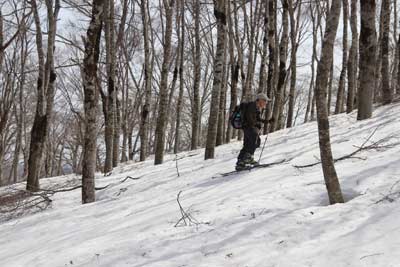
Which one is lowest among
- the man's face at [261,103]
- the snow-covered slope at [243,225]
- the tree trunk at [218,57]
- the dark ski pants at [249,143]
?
the snow-covered slope at [243,225]

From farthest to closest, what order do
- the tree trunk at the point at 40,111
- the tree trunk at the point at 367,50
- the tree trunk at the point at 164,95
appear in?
the tree trunk at the point at 164,95 < the tree trunk at the point at 40,111 < the tree trunk at the point at 367,50

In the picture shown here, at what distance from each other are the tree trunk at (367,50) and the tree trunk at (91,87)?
5.61 m

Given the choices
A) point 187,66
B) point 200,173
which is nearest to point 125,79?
point 187,66

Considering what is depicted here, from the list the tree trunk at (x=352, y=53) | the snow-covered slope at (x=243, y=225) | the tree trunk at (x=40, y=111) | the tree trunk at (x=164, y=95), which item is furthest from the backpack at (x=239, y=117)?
the tree trunk at (x=352, y=53)

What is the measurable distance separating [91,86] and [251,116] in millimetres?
2873

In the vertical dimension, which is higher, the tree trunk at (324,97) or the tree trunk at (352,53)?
the tree trunk at (352,53)

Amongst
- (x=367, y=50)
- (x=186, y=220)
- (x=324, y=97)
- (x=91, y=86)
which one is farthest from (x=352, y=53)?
(x=186, y=220)

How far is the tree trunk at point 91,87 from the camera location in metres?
6.64

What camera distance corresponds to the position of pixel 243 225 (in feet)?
13.4

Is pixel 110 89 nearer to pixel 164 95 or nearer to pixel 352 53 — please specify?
pixel 164 95

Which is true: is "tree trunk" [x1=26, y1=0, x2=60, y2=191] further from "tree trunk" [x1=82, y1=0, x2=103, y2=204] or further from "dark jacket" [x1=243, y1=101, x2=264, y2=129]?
"dark jacket" [x1=243, y1=101, x2=264, y2=129]

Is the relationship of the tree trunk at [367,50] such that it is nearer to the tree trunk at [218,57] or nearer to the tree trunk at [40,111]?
the tree trunk at [218,57]

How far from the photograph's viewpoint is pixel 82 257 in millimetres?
4051

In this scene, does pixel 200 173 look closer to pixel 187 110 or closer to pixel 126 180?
pixel 126 180
